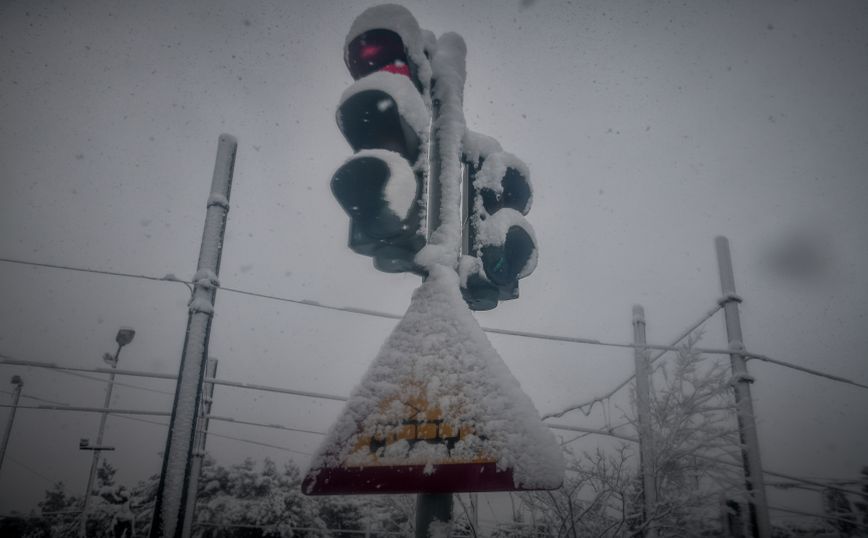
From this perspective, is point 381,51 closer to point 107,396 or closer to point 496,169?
point 496,169

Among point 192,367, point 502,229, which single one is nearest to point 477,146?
point 502,229

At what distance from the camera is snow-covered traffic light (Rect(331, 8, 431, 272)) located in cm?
208

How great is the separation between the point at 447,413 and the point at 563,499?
12345mm

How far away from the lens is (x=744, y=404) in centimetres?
710

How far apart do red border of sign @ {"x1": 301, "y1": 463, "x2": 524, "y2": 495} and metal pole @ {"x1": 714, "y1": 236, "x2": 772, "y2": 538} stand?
6.82 m

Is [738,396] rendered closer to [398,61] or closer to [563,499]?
[563,499]

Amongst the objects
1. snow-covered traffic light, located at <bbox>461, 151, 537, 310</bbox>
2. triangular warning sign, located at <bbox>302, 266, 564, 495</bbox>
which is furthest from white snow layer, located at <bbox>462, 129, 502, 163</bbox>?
triangular warning sign, located at <bbox>302, 266, 564, 495</bbox>

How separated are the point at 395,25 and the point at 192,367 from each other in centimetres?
248

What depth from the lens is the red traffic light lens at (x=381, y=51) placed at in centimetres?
231

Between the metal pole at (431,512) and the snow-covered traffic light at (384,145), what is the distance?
0.97m

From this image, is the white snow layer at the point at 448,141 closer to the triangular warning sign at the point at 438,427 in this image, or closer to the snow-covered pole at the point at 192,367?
the triangular warning sign at the point at 438,427

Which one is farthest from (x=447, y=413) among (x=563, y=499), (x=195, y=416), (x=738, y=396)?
(x=563, y=499)

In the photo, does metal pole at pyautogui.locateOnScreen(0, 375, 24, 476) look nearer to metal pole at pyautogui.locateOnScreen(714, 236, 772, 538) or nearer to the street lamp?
the street lamp

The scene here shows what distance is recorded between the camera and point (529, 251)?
259cm
